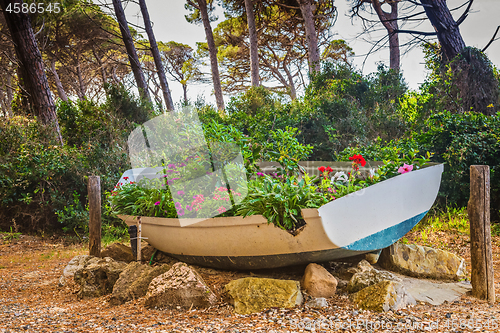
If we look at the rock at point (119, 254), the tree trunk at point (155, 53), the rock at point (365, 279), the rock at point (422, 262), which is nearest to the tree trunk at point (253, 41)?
the tree trunk at point (155, 53)

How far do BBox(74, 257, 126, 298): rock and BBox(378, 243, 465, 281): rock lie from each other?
266 cm

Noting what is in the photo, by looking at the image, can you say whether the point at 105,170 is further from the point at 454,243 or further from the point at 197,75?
the point at 197,75

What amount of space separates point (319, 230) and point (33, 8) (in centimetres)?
1067

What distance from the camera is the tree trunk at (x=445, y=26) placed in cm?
613

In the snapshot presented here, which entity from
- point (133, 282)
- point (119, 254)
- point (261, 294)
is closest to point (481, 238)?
point (261, 294)

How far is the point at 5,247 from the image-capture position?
522cm

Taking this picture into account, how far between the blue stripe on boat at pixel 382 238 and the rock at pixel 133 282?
5.61 feet

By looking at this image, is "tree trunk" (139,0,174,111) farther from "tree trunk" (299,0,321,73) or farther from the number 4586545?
"tree trunk" (299,0,321,73)

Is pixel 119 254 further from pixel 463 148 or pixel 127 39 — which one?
pixel 127 39

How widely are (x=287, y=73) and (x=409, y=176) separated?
52.6 feet

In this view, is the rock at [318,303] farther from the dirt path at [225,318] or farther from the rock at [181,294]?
the rock at [181,294]

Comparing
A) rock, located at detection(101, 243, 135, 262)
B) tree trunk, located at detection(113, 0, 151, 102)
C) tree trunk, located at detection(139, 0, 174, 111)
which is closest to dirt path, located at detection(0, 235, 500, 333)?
rock, located at detection(101, 243, 135, 262)

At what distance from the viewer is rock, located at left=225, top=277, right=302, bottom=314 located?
2.50 meters

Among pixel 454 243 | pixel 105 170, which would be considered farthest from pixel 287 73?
pixel 454 243
